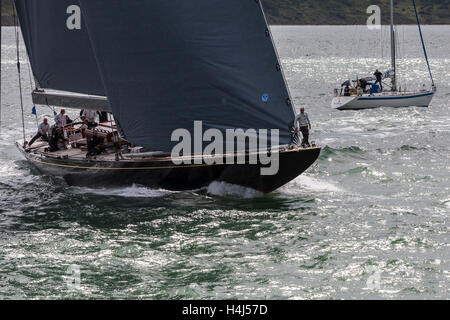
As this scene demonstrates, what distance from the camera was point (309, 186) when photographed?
2945 cm

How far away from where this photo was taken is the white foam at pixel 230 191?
1073 inches

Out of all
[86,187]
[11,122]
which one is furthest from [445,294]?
[11,122]

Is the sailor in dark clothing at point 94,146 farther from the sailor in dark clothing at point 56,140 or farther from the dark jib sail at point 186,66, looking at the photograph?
the sailor in dark clothing at point 56,140

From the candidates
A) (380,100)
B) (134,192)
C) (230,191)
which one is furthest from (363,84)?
(134,192)

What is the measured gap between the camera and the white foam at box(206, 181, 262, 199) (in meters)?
27.2

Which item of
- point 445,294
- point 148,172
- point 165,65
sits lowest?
point 445,294

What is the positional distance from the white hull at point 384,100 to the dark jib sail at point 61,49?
3029cm

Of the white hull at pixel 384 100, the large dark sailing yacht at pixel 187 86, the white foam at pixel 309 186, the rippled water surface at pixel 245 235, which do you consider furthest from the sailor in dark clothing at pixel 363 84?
the large dark sailing yacht at pixel 187 86

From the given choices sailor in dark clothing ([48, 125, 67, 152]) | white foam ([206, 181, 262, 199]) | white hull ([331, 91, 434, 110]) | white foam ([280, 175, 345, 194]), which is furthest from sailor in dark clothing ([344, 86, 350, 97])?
white foam ([206, 181, 262, 199])

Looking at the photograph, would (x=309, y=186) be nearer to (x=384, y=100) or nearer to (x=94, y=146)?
(x=94, y=146)

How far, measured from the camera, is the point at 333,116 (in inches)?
2135
